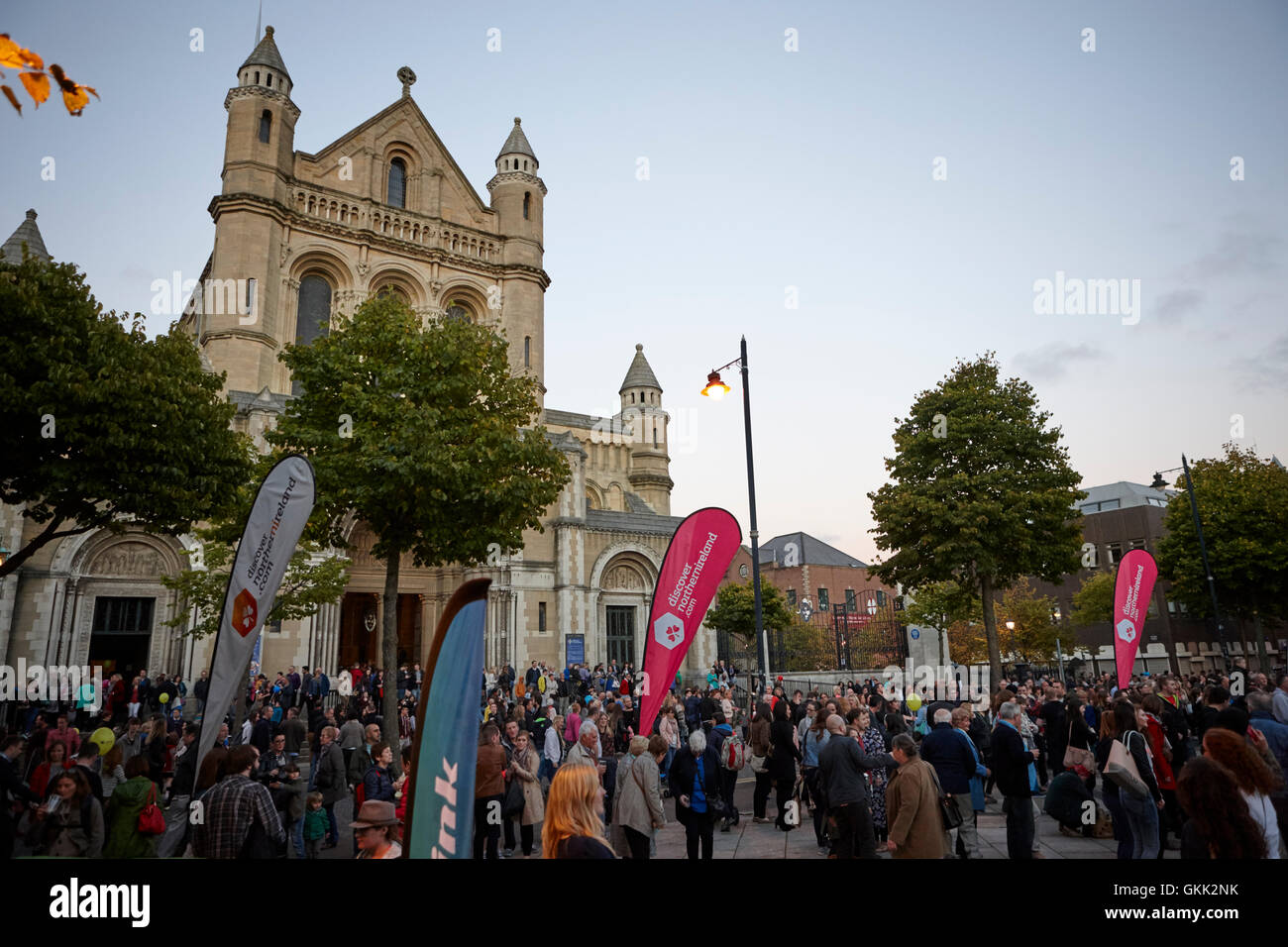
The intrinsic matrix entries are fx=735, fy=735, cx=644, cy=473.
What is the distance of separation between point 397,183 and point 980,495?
31849 mm

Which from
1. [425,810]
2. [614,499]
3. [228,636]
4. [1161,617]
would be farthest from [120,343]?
[1161,617]

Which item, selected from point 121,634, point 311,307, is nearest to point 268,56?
point 311,307

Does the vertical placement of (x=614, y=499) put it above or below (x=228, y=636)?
above

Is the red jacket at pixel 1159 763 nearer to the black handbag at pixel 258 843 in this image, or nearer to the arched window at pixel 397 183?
the black handbag at pixel 258 843

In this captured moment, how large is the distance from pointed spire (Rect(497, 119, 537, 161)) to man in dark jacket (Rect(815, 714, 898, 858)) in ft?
127

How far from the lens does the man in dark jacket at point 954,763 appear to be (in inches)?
322

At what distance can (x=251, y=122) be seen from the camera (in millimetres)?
32062

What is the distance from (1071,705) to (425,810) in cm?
913

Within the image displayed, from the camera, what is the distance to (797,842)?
10.7 metres

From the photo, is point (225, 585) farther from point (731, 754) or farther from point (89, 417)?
point (731, 754)

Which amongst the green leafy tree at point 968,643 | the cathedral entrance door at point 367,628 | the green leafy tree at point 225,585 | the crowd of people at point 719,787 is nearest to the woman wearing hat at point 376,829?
the crowd of people at point 719,787

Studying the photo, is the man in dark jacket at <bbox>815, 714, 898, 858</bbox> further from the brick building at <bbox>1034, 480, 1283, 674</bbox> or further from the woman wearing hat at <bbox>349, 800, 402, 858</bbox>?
the brick building at <bbox>1034, 480, 1283, 674</bbox>

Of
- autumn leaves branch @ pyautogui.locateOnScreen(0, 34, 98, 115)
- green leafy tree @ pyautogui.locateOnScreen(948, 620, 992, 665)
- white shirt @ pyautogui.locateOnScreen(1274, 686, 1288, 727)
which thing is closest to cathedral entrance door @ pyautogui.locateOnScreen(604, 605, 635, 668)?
white shirt @ pyautogui.locateOnScreen(1274, 686, 1288, 727)
